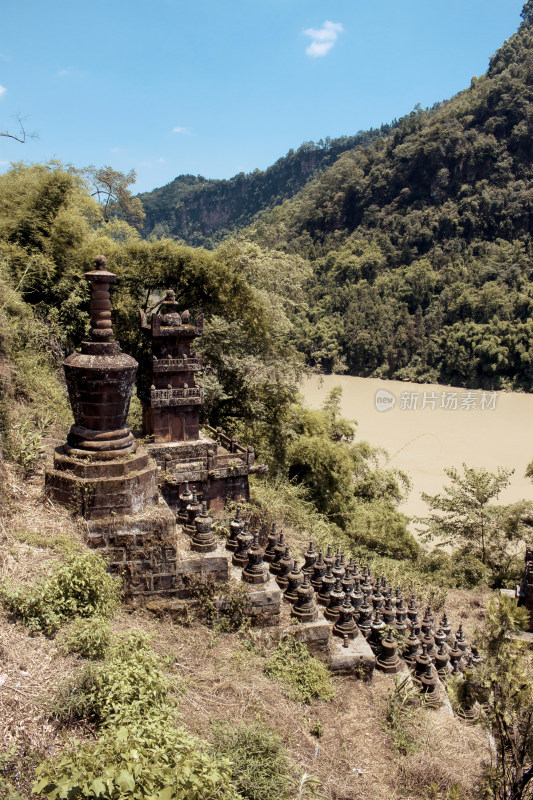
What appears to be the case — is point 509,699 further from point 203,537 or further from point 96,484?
point 96,484

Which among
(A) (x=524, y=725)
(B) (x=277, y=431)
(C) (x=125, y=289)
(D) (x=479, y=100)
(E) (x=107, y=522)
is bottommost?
(B) (x=277, y=431)

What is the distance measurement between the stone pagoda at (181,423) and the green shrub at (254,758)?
6.11m

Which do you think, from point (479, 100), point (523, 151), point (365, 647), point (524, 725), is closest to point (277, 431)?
point (365, 647)

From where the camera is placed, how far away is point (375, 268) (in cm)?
5438

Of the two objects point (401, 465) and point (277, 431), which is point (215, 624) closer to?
point (277, 431)

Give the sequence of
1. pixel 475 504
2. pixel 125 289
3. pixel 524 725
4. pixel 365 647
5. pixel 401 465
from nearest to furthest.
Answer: pixel 524 725, pixel 365 647, pixel 475 504, pixel 125 289, pixel 401 465

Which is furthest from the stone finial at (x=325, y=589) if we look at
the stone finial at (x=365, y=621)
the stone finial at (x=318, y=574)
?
the stone finial at (x=365, y=621)

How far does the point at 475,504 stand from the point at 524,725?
11.5 m

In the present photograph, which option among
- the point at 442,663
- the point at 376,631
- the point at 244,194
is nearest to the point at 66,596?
the point at 376,631

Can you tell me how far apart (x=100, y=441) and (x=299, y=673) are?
107 inches

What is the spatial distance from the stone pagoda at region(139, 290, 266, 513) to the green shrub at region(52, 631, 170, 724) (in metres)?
5.94

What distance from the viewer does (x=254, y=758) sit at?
375 centimetres

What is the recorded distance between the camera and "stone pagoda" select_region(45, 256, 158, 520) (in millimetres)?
5237

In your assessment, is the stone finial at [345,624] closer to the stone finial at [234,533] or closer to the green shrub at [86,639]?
the stone finial at [234,533]
